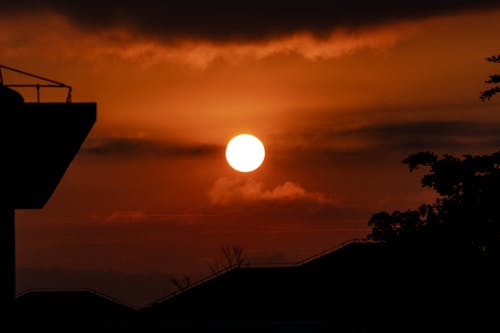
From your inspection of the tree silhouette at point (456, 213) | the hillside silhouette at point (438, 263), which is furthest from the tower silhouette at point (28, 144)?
the tree silhouette at point (456, 213)

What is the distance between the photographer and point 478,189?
34969 mm

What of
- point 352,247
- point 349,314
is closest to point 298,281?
point 352,247

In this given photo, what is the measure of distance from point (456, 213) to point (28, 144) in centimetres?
1664

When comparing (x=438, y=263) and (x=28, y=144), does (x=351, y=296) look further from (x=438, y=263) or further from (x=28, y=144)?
(x=28, y=144)

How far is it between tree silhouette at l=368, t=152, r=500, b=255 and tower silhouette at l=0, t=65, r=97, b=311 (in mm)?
13431

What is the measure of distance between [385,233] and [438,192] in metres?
2.54

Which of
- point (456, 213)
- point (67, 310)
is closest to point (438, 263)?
point (456, 213)

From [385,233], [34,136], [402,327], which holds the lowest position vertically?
[402,327]

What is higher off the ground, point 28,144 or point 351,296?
point 28,144

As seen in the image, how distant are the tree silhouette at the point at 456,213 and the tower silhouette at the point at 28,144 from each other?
13.4 m

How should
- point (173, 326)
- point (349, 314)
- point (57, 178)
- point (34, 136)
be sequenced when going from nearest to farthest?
point (34, 136), point (57, 178), point (349, 314), point (173, 326)

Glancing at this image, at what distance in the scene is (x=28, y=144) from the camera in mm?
25703

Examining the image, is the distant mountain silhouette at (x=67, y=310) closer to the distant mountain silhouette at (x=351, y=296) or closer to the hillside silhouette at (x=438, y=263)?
the distant mountain silhouette at (x=351, y=296)

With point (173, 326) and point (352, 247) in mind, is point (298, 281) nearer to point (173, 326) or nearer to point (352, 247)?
point (352, 247)
